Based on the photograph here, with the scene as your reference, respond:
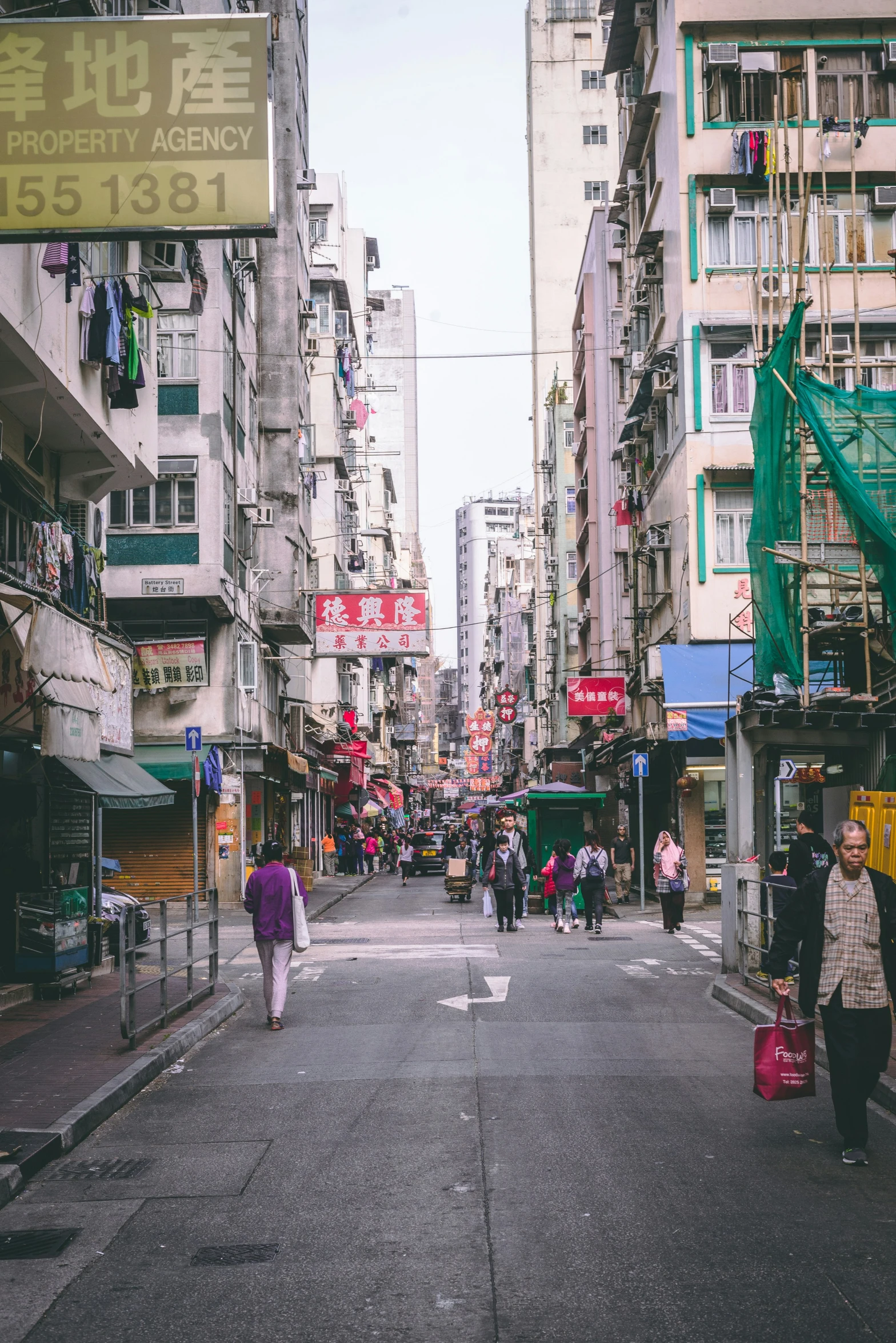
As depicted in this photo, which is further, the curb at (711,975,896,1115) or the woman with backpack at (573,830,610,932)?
the woman with backpack at (573,830,610,932)

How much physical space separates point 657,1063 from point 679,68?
26049 mm

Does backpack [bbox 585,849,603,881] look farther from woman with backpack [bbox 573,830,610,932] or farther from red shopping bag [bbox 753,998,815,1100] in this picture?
red shopping bag [bbox 753,998,815,1100]

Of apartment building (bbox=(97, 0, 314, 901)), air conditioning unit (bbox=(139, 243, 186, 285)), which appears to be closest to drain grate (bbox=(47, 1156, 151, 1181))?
air conditioning unit (bbox=(139, 243, 186, 285))

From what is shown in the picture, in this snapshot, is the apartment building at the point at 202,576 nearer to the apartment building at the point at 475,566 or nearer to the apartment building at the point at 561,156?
the apartment building at the point at 561,156

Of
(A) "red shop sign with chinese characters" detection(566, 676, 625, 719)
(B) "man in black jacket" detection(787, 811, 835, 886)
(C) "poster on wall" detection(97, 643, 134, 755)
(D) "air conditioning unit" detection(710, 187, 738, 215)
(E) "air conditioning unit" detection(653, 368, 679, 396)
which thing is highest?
(D) "air conditioning unit" detection(710, 187, 738, 215)

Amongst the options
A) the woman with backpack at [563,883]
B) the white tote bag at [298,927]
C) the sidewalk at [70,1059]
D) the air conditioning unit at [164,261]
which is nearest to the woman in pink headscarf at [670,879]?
the woman with backpack at [563,883]

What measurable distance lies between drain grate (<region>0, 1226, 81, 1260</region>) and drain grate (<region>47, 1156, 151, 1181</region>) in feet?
3.46

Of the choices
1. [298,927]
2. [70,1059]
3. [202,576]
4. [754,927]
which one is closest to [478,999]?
[298,927]

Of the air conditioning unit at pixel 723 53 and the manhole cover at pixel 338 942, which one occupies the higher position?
the air conditioning unit at pixel 723 53

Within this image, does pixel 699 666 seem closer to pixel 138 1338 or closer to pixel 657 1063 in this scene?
pixel 657 1063

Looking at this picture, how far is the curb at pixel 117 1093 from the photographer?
7.75 m

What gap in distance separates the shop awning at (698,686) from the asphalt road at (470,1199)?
49.3 feet

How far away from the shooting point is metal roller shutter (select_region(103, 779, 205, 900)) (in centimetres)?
3195

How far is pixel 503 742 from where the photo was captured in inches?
4845
